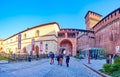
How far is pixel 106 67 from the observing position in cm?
1432

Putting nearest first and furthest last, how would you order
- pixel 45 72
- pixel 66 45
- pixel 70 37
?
pixel 45 72 < pixel 70 37 < pixel 66 45

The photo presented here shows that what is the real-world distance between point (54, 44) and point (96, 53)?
13133mm

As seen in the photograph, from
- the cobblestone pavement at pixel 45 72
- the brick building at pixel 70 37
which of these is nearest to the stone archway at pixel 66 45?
the brick building at pixel 70 37

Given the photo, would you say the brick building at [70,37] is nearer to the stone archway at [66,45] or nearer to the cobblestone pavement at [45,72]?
the stone archway at [66,45]

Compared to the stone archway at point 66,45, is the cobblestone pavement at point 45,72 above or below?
below

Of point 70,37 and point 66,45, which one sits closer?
point 70,37

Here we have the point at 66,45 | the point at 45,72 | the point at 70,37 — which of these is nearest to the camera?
the point at 45,72

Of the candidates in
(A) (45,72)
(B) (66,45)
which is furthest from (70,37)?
(A) (45,72)

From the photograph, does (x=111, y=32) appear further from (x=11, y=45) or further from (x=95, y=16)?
(x=11, y=45)

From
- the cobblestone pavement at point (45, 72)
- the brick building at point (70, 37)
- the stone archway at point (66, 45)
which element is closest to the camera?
the cobblestone pavement at point (45, 72)

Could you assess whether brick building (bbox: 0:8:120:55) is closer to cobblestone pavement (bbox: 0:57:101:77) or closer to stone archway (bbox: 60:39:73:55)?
stone archway (bbox: 60:39:73:55)

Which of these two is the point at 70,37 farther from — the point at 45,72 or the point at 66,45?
the point at 45,72

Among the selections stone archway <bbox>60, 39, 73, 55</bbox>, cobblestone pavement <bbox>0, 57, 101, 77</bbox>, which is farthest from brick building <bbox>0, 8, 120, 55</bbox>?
cobblestone pavement <bbox>0, 57, 101, 77</bbox>

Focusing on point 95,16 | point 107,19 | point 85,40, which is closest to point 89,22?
point 95,16
